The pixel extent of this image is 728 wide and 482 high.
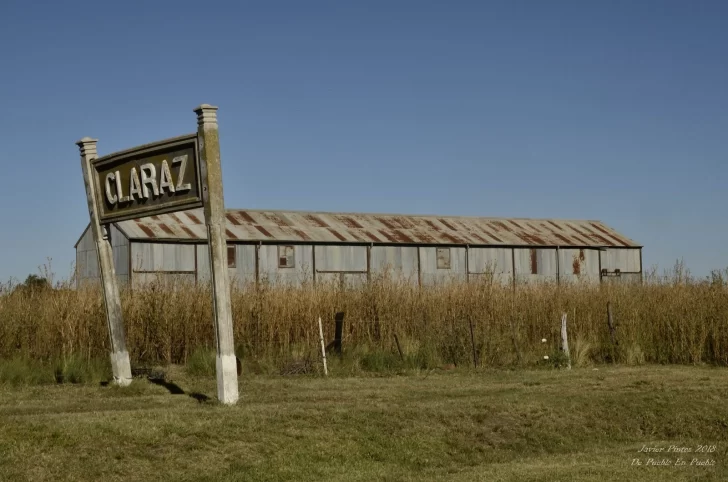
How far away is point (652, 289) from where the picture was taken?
87.7 feet

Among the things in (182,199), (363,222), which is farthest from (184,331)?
(363,222)

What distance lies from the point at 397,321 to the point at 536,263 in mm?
21557

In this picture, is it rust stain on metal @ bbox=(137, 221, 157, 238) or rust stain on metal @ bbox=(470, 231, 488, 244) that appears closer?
rust stain on metal @ bbox=(137, 221, 157, 238)

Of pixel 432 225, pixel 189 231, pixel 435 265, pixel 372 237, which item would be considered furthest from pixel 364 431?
pixel 432 225

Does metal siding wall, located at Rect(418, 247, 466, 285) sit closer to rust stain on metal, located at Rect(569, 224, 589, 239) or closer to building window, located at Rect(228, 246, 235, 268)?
rust stain on metal, located at Rect(569, 224, 589, 239)

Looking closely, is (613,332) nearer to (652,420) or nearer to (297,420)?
(652,420)

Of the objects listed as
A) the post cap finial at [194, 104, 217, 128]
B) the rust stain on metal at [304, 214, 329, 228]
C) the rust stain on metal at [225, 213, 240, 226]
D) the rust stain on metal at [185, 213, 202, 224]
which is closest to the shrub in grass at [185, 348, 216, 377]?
the post cap finial at [194, 104, 217, 128]

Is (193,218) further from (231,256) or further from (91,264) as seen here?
(91,264)

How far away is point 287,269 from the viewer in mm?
37594

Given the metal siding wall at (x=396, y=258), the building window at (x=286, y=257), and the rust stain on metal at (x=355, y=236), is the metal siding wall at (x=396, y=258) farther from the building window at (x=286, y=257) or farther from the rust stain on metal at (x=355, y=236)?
the building window at (x=286, y=257)

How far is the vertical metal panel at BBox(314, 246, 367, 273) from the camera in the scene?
38.5m

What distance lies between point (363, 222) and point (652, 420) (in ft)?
90.5

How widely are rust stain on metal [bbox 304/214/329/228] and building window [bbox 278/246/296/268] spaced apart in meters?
2.62

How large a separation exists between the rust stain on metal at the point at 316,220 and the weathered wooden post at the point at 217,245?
2535cm
